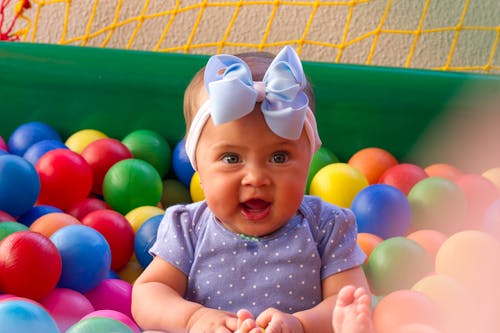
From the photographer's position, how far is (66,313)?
1.28 metres

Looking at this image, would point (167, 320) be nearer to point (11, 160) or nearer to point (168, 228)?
point (168, 228)

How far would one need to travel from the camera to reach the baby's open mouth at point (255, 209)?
1.17 meters

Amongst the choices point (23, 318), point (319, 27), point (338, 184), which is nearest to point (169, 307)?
point (23, 318)

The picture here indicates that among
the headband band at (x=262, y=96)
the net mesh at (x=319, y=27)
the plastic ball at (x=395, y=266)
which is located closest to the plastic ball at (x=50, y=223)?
the headband band at (x=262, y=96)

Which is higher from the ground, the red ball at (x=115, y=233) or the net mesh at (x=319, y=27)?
the net mesh at (x=319, y=27)

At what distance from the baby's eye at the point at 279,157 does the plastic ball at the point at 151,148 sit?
77 cm

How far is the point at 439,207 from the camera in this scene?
1673 mm

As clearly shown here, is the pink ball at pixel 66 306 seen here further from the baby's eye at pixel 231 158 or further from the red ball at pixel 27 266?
the baby's eye at pixel 231 158

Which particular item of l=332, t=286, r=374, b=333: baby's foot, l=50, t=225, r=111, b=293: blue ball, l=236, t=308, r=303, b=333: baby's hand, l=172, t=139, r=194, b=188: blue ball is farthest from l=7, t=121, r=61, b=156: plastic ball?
l=332, t=286, r=374, b=333: baby's foot

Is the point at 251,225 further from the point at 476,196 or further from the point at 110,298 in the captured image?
the point at 476,196

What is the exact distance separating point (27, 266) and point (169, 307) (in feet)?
0.82

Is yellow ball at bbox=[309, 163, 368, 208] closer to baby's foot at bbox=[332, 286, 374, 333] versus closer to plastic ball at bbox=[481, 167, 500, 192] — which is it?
plastic ball at bbox=[481, 167, 500, 192]

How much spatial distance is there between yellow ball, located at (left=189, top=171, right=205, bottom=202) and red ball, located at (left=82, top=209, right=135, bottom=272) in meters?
0.24

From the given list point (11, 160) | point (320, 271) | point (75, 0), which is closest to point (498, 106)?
point (320, 271)
